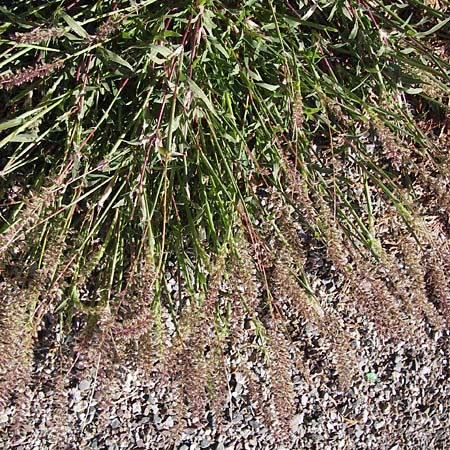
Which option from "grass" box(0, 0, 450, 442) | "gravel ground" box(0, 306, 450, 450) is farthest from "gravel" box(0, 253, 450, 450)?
"grass" box(0, 0, 450, 442)

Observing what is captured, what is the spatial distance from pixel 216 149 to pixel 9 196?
75 centimetres

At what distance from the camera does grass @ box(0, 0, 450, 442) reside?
5.95 ft

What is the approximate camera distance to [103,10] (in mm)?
2094

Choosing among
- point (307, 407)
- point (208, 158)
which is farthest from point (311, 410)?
point (208, 158)

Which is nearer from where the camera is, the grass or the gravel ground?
the grass

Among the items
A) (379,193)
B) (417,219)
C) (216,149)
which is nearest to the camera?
(417,219)

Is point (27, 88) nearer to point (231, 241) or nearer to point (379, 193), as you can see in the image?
point (231, 241)

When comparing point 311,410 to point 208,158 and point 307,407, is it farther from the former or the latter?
point 208,158

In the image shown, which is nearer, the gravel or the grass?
the grass

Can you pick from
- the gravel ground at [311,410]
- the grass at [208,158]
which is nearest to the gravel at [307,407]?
the gravel ground at [311,410]

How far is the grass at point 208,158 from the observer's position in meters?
1.81

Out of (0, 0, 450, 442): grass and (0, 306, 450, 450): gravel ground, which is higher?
(0, 0, 450, 442): grass

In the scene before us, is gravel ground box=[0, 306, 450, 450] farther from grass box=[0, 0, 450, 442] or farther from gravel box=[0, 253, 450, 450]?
grass box=[0, 0, 450, 442]

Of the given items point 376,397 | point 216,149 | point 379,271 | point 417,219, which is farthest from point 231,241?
point 376,397
